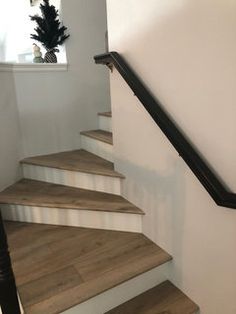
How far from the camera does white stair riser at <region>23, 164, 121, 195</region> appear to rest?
2.06 meters

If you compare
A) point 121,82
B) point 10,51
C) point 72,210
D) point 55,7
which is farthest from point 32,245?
point 10,51

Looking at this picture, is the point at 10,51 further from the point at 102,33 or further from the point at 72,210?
the point at 72,210

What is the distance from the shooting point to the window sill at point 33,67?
2293mm

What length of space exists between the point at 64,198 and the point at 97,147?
68 cm

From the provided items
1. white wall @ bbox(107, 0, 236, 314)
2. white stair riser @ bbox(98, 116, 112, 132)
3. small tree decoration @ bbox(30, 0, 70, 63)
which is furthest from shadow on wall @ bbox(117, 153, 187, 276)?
small tree decoration @ bbox(30, 0, 70, 63)

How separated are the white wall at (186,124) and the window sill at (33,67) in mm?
954

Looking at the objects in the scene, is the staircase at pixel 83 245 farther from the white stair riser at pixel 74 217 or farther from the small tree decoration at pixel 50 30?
the small tree decoration at pixel 50 30

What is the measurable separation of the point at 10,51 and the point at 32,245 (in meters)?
2.72

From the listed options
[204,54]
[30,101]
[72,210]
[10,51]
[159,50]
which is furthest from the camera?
[10,51]

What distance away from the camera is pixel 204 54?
3.70 feet

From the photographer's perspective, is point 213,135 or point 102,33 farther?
point 102,33

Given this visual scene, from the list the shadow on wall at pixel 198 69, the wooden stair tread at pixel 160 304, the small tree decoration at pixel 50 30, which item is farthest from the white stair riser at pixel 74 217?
the small tree decoration at pixel 50 30

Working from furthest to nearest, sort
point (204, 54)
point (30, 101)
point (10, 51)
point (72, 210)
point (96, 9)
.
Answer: point (10, 51)
point (96, 9)
point (30, 101)
point (72, 210)
point (204, 54)

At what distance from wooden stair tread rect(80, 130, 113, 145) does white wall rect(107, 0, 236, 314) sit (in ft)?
1.72
